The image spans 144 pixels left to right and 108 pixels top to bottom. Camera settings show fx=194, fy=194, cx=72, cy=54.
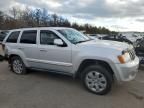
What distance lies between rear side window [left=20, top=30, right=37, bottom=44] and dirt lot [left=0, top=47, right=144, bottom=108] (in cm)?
127

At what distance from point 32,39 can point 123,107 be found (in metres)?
3.72

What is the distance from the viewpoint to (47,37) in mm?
6191

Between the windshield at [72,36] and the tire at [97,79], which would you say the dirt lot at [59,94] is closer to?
the tire at [97,79]

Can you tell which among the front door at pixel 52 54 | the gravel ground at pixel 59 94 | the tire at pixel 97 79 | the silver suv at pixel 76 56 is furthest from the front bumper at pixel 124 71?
the front door at pixel 52 54

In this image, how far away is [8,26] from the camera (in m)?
52.5

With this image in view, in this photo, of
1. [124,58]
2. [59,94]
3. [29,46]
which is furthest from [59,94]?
[29,46]

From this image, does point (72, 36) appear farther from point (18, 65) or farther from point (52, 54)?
point (18, 65)

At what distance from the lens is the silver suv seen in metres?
4.91

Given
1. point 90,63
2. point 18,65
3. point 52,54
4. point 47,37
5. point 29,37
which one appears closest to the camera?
point 90,63

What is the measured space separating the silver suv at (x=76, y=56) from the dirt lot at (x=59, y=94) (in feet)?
1.29

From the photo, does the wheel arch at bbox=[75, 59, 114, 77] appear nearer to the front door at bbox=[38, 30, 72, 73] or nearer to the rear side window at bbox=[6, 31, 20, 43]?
the front door at bbox=[38, 30, 72, 73]

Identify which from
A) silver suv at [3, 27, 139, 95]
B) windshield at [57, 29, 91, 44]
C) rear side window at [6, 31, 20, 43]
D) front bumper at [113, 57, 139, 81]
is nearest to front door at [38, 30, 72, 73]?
silver suv at [3, 27, 139, 95]

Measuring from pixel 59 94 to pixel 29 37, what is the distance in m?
2.51

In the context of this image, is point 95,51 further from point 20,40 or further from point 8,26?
point 8,26
